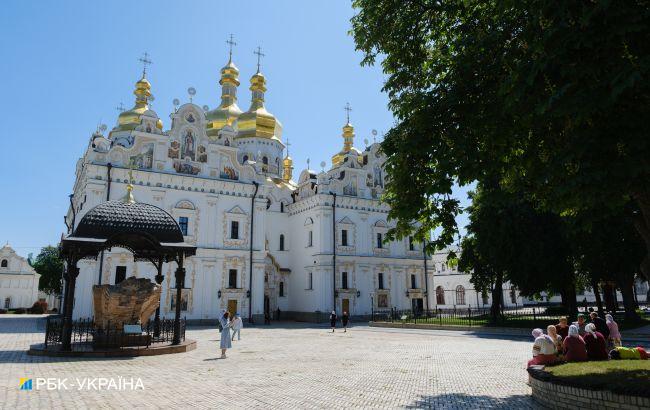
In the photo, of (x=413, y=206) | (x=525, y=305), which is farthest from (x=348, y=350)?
(x=525, y=305)

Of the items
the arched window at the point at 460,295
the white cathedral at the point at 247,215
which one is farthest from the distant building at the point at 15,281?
the arched window at the point at 460,295

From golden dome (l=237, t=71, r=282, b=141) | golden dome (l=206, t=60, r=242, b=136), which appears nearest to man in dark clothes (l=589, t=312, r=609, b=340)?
golden dome (l=237, t=71, r=282, b=141)

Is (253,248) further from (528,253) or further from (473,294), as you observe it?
(473,294)

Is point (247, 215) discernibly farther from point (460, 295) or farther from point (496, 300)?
point (460, 295)

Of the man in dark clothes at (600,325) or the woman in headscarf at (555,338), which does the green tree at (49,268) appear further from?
the woman in headscarf at (555,338)

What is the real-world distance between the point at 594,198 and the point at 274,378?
25.8ft

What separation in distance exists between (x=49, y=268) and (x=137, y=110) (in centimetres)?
3755

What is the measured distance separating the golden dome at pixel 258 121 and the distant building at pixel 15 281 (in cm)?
4769

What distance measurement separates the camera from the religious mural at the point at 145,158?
32172 mm

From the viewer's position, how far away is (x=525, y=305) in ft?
198

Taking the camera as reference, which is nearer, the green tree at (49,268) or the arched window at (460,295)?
the arched window at (460,295)

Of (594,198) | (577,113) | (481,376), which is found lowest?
(481,376)

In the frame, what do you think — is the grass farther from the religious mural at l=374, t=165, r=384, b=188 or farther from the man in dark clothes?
the religious mural at l=374, t=165, r=384, b=188

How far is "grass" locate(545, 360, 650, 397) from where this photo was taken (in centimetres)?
720
